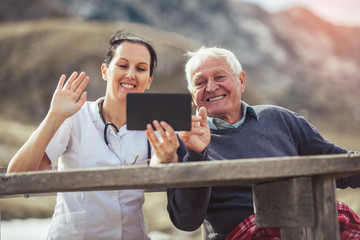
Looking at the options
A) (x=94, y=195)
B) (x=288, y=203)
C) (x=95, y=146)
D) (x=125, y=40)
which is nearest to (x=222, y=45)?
(x=125, y=40)

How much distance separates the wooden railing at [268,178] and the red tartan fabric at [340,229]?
0.39 m

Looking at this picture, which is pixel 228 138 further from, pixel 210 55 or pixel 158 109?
pixel 158 109

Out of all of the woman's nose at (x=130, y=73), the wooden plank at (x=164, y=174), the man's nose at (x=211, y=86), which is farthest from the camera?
the man's nose at (x=211, y=86)

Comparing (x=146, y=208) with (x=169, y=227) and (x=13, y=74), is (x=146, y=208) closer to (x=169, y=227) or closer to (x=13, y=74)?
(x=169, y=227)

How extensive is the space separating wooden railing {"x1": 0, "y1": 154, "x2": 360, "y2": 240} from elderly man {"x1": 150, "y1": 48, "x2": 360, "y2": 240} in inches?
20.9

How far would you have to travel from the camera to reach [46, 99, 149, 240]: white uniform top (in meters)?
2.26

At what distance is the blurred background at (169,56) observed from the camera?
1820 cm

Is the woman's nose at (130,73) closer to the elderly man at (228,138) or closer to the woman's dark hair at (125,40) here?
the woman's dark hair at (125,40)

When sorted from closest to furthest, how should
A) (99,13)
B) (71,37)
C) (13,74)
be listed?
1. (13,74)
2. (71,37)
3. (99,13)

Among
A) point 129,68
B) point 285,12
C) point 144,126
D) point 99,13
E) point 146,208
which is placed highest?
point 285,12

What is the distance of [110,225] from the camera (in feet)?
7.47

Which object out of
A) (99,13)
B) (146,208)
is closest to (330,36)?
(99,13)

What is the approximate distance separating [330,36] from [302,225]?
175ft

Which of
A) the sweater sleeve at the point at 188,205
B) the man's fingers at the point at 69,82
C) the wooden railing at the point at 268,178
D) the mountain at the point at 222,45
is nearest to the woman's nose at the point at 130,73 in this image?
the man's fingers at the point at 69,82
